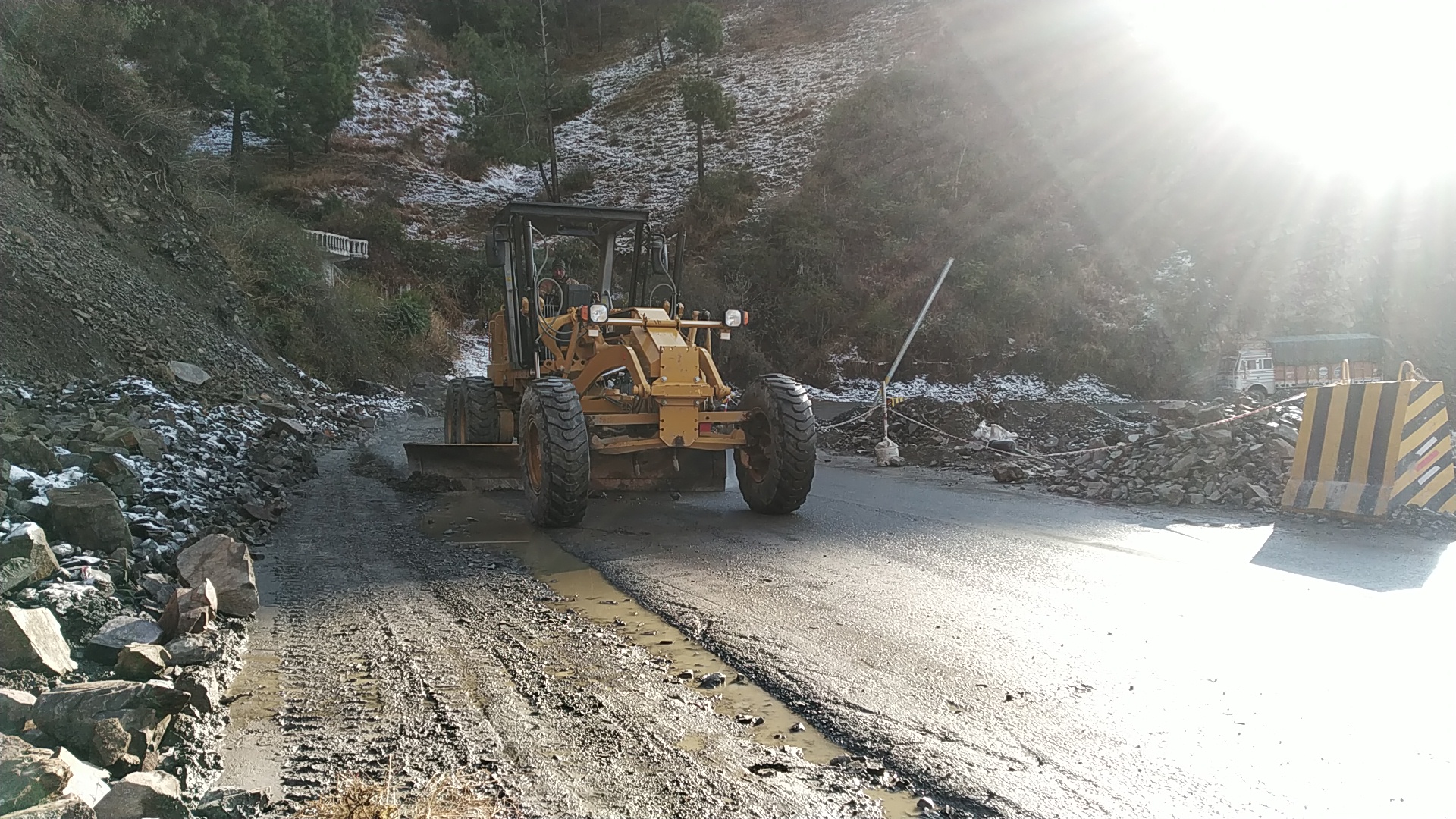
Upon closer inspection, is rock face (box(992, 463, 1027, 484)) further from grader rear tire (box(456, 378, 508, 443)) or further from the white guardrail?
the white guardrail

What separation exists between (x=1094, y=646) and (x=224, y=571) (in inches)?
181

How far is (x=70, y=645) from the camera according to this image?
13.7 feet

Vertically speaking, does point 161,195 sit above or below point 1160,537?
above

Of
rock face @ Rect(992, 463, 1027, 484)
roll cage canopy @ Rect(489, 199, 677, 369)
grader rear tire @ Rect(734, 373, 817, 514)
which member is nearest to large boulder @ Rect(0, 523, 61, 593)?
grader rear tire @ Rect(734, 373, 817, 514)

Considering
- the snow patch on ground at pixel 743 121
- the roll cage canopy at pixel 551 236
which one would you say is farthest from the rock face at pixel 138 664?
the snow patch on ground at pixel 743 121

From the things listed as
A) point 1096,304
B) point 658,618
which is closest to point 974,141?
point 1096,304

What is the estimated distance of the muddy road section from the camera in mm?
3180

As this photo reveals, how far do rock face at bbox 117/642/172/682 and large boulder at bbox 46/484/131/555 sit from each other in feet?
5.98

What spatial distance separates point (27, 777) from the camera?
274cm

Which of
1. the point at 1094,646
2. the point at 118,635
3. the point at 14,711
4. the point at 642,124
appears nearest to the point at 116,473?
the point at 118,635

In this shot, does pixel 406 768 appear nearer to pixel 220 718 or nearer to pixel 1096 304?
pixel 220 718

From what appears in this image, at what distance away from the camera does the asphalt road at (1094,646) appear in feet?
10.7

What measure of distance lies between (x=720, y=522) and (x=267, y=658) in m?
4.36

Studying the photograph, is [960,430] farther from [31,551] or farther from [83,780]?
[83,780]
